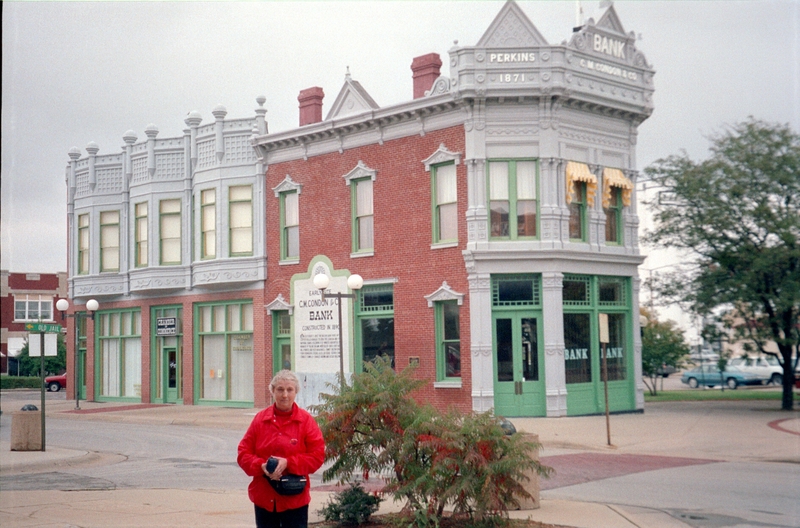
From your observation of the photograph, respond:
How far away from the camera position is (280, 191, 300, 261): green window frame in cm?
3038

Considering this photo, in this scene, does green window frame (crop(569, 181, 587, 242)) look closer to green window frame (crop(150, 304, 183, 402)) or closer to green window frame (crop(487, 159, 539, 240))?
green window frame (crop(487, 159, 539, 240))

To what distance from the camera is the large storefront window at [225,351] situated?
104 ft

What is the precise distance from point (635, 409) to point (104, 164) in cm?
2259

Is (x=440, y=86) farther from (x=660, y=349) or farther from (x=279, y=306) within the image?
(x=660, y=349)

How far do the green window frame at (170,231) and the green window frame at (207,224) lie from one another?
4.73 ft

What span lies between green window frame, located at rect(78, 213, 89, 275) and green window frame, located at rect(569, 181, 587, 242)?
20.7 m

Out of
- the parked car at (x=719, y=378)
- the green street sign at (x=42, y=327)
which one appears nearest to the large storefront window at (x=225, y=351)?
the green street sign at (x=42, y=327)

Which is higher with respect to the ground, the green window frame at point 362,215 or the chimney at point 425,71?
the chimney at point 425,71

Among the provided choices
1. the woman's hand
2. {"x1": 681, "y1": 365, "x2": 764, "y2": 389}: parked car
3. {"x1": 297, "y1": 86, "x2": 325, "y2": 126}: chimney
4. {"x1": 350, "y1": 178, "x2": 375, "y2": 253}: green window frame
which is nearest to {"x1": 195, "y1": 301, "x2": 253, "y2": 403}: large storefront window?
{"x1": 350, "y1": 178, "x2": 375, "y2": 253}: green window frame

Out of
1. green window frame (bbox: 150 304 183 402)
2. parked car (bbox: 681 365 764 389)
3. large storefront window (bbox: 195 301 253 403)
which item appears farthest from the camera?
parked car (bbox: 681 365 764 389)

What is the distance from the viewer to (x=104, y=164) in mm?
36219

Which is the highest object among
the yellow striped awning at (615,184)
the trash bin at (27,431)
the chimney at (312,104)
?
the chimney at (312,104)

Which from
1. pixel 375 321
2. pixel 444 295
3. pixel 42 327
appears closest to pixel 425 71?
pixel 444 295

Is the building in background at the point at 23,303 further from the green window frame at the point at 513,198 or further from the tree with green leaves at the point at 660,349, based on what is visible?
the green window frame at the point at 513,198
